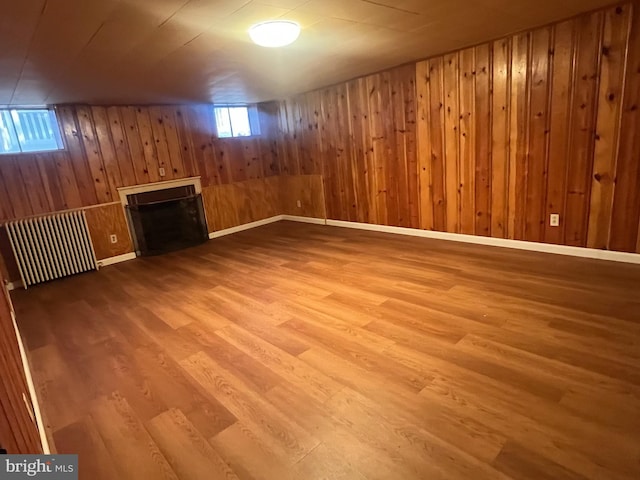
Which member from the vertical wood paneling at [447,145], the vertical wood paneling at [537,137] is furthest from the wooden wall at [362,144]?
the vertical wood paneling at [537,137]

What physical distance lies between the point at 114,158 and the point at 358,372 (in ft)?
15.3

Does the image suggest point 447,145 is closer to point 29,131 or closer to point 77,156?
point 77,156

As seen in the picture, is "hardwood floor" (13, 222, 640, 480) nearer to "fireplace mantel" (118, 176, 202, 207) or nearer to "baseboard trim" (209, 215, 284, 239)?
"fireplace mantel" (118, 176, 202, 207)

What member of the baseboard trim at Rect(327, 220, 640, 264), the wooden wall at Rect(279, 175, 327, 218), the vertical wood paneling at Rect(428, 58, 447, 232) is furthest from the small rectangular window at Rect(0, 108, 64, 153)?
the vertical wood paneling at Rect(428, 58, 447, 232)

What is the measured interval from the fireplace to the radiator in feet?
2.13

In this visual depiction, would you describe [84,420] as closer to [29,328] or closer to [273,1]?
[29,328]

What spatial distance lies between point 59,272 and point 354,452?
4582mm

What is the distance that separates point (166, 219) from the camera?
5555 mm

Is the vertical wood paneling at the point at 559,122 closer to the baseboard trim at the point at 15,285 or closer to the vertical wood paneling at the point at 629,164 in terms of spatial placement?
the vertical wood paneling at the point at 629,164

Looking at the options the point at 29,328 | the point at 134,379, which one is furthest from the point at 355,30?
the point at 29,328

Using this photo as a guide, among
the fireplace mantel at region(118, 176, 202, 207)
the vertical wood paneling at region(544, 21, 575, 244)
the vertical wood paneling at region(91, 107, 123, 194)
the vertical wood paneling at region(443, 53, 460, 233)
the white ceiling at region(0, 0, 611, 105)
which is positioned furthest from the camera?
the fireplace mantel at region(118, 176, 202, 207)

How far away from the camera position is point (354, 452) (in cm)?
161

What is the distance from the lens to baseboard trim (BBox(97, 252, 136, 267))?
16.4 ft

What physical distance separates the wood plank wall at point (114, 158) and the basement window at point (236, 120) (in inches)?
5.5
